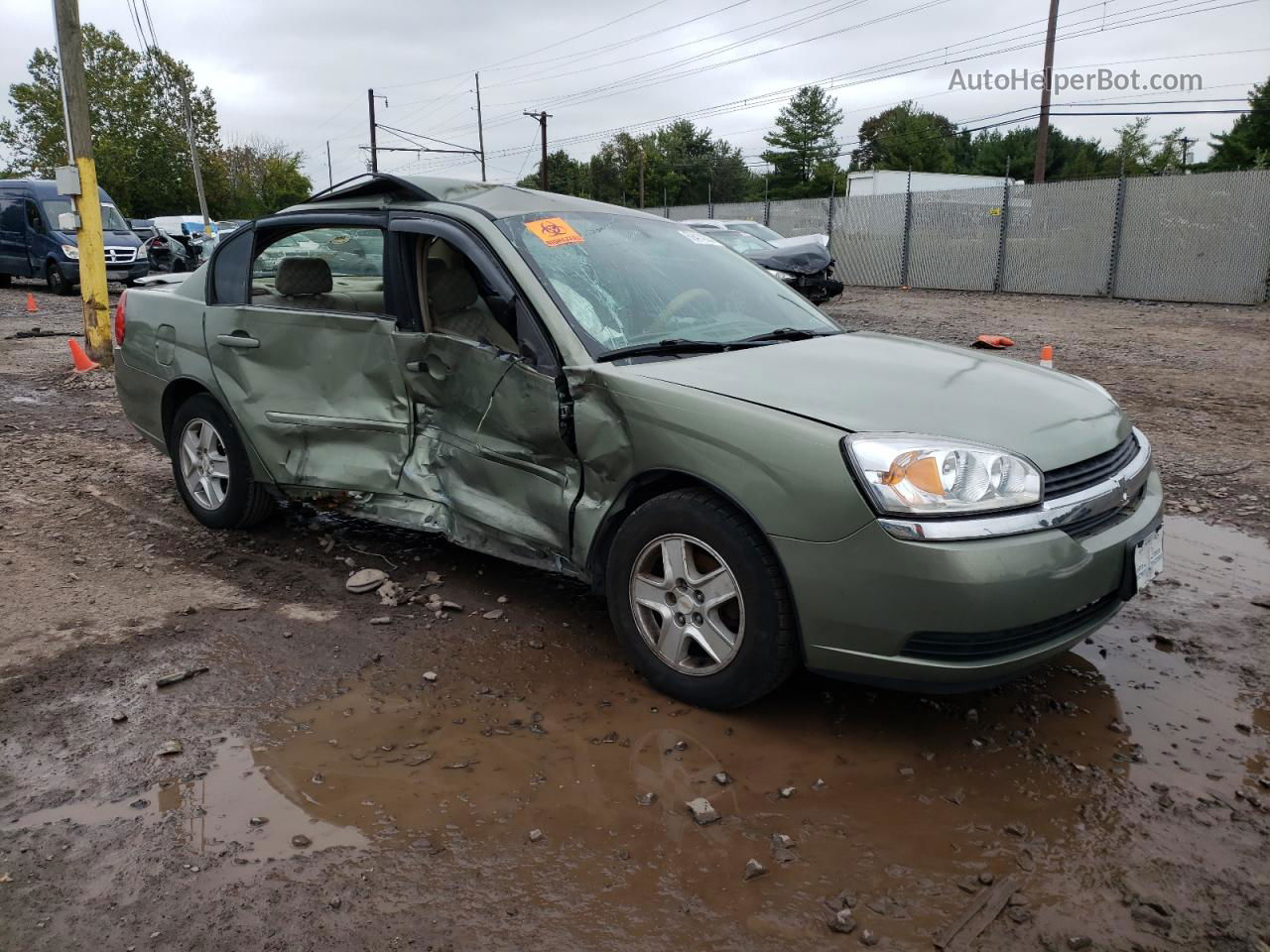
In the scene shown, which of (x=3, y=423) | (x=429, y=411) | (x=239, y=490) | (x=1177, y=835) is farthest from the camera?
(x=3, y=423)

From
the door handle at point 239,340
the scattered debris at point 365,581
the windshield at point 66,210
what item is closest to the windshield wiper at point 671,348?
the scattered debris at point 365,581

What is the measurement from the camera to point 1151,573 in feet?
10.3

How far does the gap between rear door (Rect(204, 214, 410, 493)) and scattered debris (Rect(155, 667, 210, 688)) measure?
1028 millimetres

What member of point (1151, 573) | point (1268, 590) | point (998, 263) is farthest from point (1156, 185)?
point (1151, 573)

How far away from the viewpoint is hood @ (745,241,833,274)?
15.6m

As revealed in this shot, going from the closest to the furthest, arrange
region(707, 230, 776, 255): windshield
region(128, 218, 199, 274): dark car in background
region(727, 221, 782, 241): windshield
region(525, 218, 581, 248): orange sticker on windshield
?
region(525, 218, 581, 248): orange sticker on windshield, region(707, 230, 776, 255): windshield, region(727, 221, 782, 241): windshield, region(128, 218, 199, 274): dark car in background

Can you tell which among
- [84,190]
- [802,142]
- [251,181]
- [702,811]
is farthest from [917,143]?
[702,811]

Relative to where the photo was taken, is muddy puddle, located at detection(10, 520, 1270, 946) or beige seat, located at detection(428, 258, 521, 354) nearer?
muddy puddle, located at detection(10, 520, 1270, 946)

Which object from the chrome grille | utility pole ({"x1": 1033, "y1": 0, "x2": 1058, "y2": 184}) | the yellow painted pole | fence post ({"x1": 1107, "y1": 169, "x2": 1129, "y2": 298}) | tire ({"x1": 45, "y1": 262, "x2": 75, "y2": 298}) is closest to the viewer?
the chrome grille

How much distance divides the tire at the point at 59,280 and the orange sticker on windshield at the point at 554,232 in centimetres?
2125

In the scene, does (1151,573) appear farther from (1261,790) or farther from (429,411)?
(429,411)

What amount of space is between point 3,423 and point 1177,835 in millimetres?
8371

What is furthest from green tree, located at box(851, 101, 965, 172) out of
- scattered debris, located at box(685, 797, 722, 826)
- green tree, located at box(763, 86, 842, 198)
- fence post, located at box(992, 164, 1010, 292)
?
scattered debris, located at box(685, 797, 722, 826)

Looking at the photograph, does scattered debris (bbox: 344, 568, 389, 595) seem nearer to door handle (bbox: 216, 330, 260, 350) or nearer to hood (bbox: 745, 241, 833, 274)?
door handle (bbox: 216, 330, 260, 350)
